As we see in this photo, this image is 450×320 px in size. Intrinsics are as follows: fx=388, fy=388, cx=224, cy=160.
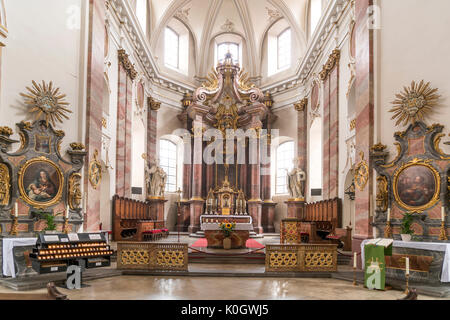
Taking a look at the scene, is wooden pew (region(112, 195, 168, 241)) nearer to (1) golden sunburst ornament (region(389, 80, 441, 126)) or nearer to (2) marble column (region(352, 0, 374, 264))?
(2) marble column (region(352, 0, 374, 264))

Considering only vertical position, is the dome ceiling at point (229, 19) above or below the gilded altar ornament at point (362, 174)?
Answer: above

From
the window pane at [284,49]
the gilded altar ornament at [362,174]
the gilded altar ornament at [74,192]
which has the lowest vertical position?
the gilded altar ornament at [74,192]

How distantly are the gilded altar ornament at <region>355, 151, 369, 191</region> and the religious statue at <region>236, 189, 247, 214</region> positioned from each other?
9.30 m

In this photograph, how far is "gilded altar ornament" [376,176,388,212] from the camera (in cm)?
914

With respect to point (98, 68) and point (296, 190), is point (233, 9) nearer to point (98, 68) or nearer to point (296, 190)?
point (296, 190)

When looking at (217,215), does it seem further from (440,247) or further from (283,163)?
(440,247)

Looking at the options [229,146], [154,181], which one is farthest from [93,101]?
[229,146]

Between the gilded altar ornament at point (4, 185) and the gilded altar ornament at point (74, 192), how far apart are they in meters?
1.48

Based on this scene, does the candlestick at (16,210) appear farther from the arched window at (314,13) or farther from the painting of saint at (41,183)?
the arched window at (314,13)

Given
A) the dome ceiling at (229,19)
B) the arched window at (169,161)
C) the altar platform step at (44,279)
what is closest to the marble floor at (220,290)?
the altar platform step at (44,279)

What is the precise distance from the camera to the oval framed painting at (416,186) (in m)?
8.24

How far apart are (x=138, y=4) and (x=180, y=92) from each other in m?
5.24

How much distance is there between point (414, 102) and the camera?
866cm
